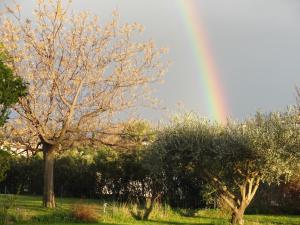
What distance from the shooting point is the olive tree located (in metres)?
21.3

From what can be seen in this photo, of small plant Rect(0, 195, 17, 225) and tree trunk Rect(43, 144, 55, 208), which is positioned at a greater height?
tree trunk Rect(43, 144, 55, 208)

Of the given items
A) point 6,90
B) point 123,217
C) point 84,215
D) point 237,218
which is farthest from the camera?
point 123,217

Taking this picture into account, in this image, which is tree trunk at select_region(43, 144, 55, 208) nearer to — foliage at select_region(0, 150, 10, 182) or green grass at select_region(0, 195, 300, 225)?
green grass at select_region(0, 195, 300, 225)

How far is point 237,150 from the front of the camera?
860 inches

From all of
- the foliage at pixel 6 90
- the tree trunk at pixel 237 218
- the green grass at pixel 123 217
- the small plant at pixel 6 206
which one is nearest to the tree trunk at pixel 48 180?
the green grass at pixel 123 217

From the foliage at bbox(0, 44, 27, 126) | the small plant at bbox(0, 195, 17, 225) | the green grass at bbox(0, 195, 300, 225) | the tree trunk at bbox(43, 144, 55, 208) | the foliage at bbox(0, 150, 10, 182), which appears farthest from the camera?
the tree trunk at bbox(43, 144, 55, 208)

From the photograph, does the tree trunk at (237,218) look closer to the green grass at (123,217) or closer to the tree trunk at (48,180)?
the green grass at (123,217)

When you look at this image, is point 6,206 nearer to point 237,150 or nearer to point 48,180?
point 48,180

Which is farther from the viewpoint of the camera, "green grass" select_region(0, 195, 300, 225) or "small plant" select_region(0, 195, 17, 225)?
"green grass" select_region(0, 195, 300, 225)

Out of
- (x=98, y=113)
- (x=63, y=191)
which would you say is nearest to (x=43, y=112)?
(x=98, y=113)

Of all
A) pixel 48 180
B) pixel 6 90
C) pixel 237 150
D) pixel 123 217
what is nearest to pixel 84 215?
pixel 123 217

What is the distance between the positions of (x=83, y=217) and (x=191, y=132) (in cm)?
608

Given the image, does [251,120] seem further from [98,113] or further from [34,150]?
[34,150]

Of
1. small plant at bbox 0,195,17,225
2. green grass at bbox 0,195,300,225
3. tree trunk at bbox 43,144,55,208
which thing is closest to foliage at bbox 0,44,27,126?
small plant at bbox 0,195,17,225
